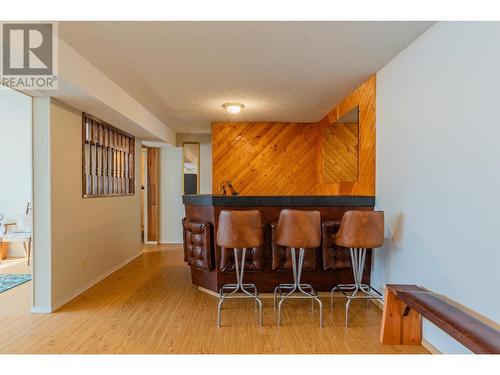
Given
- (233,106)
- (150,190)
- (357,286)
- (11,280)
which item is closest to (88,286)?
(11,280)

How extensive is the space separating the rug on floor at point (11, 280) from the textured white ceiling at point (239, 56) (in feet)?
9.81

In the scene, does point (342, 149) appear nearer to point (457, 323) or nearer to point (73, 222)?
point (457, 323)

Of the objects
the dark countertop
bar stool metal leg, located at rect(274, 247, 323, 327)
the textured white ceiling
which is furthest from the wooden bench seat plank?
the textured white ceiling

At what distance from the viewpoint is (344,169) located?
16.0ft

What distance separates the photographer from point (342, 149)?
499cm

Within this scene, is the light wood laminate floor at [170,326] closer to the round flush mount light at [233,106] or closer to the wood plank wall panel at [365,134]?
the wood plank wall panel at [365,134]

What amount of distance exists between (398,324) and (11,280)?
492 centimetres

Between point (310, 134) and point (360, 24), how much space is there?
12.5ft

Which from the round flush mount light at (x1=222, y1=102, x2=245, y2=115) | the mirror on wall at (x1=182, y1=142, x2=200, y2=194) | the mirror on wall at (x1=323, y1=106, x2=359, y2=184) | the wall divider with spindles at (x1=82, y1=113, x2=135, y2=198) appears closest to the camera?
the wall divider with spindles at (x1=82, y1=113, x2=135, y2=198)

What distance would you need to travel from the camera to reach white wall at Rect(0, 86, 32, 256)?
5.90 m

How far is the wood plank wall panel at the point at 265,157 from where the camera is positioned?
6.22m

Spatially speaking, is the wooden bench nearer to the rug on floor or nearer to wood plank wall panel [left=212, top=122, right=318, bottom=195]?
wood plank wall panel [left=212, top=122, right=318, bottom=195]

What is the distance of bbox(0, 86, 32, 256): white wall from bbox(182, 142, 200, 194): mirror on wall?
3036 millimetres
